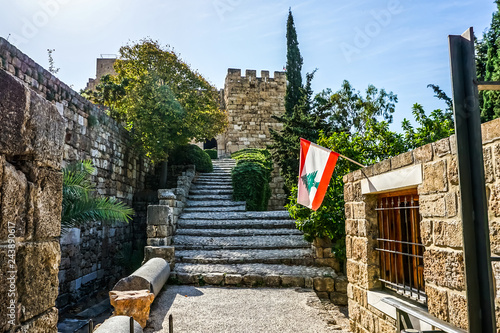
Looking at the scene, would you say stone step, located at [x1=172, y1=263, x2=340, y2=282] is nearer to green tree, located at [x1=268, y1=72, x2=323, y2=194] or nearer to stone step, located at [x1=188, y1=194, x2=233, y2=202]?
stone step, located at [x1=188, y1=194, x2=233, y2=202]

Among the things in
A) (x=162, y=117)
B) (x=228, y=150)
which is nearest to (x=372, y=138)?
(x=162, y=117)

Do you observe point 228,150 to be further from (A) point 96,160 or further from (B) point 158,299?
(B) point 158,299

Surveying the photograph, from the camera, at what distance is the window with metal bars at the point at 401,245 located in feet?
12.0

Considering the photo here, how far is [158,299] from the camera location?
19.0ft

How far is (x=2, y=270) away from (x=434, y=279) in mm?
2964

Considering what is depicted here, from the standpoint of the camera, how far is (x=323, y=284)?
6.75m

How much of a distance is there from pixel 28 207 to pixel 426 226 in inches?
114

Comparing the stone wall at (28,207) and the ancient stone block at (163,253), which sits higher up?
the stone wall at (28,207)

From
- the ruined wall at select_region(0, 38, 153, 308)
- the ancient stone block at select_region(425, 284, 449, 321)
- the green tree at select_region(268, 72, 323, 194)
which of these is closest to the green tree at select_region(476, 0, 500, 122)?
the green tree at select_region(268, 72, 323, 194)

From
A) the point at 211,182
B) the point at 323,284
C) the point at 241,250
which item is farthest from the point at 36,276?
the point at 211,182

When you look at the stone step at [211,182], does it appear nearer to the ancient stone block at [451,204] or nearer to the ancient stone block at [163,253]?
the ancient stone block at [163,253]

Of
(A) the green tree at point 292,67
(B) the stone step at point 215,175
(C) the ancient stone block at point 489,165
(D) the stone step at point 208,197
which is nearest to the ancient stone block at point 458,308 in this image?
(C) the ancient stone block at point 489,165

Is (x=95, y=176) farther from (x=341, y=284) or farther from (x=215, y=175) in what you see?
(x=341, y=284)

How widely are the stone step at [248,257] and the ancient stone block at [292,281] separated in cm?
89
